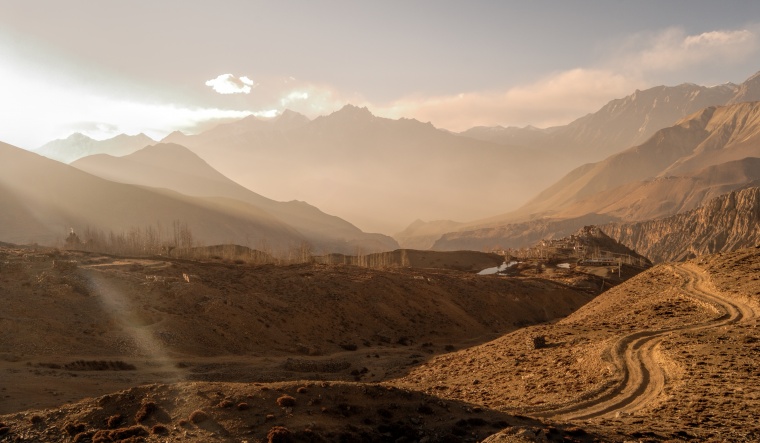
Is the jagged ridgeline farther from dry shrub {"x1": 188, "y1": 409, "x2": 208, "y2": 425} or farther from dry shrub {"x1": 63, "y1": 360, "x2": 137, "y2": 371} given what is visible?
dry shrub {"x1": 188, "y1": 409, "x2": 208, "y2": 425}

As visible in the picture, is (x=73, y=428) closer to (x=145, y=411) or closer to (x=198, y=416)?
(x=145, y=411)

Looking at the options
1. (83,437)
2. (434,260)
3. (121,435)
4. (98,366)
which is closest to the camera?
(121,435)

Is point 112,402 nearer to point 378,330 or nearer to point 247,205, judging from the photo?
point 378,330

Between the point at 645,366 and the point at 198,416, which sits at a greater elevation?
the point at 198,416

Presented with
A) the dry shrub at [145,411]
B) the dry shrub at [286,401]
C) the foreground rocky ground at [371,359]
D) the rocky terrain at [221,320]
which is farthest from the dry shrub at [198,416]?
the rocky terrain at [221,320]

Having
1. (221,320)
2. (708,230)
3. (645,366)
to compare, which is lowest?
(221,320)

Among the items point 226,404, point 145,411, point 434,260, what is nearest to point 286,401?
point 226,404

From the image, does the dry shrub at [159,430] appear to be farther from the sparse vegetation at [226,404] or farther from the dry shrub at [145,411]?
the sparse vegetation at [226,404]
